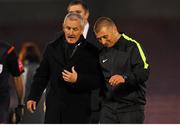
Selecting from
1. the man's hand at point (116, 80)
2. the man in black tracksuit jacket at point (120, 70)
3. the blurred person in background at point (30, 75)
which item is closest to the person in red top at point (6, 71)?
the blurred person in background at point (30, 75)

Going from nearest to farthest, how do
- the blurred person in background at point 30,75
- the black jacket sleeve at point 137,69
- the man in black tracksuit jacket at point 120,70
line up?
the black jacket sleeve at point 137,69 < the man in black tracksuit jacket at point 120,70 < the blurred person in background at point 30,75

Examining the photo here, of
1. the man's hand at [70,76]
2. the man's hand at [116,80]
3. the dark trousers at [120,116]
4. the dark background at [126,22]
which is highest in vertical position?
the dark background at [126,22]

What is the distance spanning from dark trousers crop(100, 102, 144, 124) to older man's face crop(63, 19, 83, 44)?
746mm

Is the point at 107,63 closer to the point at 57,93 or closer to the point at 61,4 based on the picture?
Answer: the point at 57,93

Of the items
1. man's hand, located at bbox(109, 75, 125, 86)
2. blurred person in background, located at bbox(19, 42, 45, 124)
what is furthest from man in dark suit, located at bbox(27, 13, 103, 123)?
blurred person in background, located at bbox(19, 42, 45, 124)

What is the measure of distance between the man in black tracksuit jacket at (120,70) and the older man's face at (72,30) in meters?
0.17

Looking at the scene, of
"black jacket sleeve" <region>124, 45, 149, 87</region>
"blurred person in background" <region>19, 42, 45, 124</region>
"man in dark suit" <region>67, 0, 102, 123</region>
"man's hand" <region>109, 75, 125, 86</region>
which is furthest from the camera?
"blurred person in background" <region>19, 42, 45, 124</region>

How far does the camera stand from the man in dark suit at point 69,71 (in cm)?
724

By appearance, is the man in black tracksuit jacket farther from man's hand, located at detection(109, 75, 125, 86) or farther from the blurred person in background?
the blurred person in background

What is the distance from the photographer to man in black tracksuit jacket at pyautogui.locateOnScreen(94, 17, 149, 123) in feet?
23.5

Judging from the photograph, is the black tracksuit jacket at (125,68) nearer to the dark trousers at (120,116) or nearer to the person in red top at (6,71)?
the dark trousers at (120,116)

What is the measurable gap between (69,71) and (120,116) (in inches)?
25.9

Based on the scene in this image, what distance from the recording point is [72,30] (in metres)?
7.18

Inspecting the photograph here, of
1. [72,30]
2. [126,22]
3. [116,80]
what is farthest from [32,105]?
[126,22]
